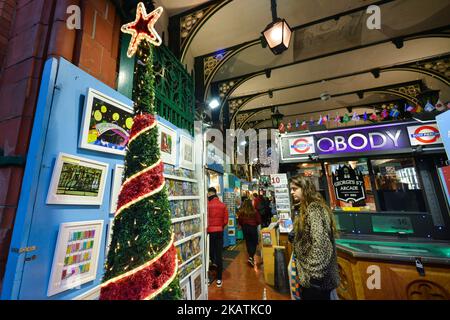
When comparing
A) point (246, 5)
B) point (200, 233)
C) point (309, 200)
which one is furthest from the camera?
point (246, 5)

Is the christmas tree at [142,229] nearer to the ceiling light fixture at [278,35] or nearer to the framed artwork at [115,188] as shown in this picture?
the framed artwork at [115,188]

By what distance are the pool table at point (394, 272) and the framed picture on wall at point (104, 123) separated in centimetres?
310

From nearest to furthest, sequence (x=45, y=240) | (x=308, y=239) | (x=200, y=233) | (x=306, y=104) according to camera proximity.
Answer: (x=45, y=240)
(x=308, y=239)
(x=200, y=233)
(x=306, y=104)

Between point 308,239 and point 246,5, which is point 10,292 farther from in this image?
point 246,5

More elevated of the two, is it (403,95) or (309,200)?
(403,95)

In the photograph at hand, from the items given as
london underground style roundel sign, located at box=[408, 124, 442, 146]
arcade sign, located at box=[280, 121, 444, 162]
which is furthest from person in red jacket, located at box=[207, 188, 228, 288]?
london underground style roundel sign, located at box=[408, 124, 442, 146]

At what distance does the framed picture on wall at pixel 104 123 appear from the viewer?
1442 mm

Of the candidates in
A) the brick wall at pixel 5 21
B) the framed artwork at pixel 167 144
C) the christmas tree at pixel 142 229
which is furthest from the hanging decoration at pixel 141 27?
Answer: the brick wall at pixel 5 21

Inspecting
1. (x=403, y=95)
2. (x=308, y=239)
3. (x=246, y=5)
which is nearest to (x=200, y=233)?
(x=308, y=239)

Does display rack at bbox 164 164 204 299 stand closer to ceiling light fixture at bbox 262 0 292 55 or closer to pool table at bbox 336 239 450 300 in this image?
pool table at bbox 336 239 450 300

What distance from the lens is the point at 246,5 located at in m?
3.34

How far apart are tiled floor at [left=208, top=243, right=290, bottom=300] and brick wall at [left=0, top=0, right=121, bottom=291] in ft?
10.2

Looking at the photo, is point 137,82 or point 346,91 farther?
point 346,91

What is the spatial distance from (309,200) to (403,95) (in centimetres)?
649
